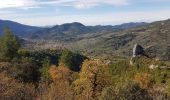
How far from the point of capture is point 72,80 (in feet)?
380

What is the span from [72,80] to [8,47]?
27755 millimetres

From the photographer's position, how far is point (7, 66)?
102 metres

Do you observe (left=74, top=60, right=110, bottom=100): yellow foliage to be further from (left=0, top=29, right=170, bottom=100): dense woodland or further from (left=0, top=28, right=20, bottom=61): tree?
(left=0, top=28, right=20, bottom=61): tree

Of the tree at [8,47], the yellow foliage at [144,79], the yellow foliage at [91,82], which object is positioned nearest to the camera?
the yellow foliage at [91,82]

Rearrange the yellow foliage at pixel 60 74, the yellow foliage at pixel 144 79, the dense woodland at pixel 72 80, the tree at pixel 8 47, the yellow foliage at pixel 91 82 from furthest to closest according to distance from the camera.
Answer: the yellow foliage at pixel 144 79, the tree at pixel 8 47, the yellow foliage at pixel 60 74, the yellow foliage at pixel 91 82, the dense woodland at pixel 72 80

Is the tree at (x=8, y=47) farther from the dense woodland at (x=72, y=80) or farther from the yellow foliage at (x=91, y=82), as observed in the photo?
the yellow foliage at (x=91, y=82)

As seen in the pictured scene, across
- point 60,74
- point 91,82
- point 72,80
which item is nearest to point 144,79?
point 72,80

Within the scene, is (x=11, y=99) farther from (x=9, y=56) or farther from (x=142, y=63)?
(x=142, y=63)

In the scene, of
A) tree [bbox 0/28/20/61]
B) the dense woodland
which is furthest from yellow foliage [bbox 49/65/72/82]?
tree [bbox 0/28/20/61]

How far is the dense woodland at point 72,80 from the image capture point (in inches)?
2511

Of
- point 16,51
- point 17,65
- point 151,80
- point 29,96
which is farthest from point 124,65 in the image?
point 29,96

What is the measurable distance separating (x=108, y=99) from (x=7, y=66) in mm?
48558

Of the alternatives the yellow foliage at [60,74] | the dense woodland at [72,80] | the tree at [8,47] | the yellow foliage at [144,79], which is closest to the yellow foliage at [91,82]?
the dense woodland at [72,80]

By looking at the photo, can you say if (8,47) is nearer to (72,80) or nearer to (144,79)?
(72,80)
